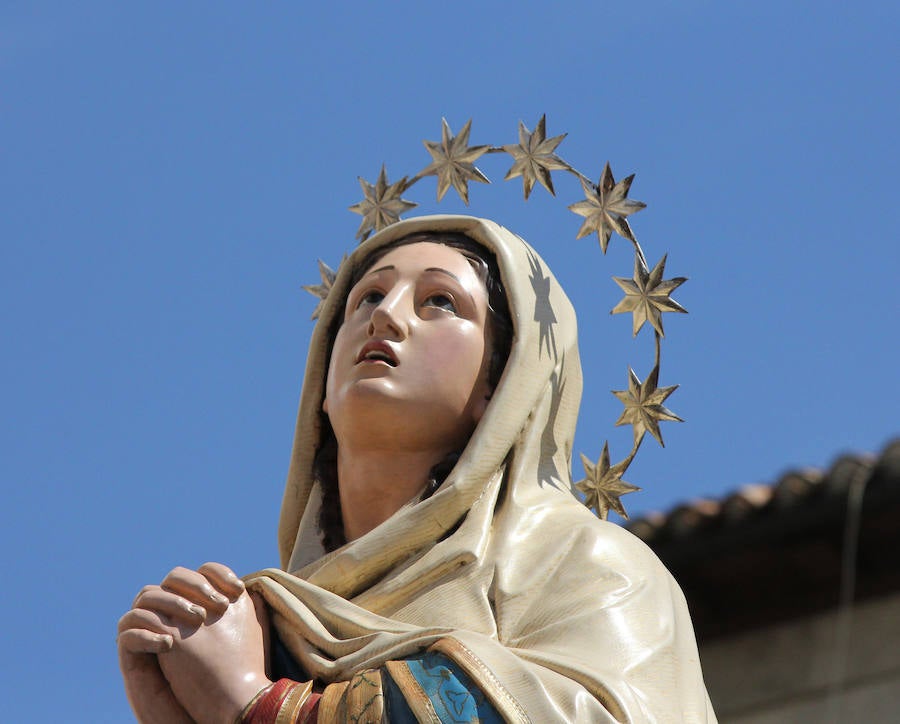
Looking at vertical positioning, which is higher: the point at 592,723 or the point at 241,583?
the point at 241,583

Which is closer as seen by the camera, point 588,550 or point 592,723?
point 592,723

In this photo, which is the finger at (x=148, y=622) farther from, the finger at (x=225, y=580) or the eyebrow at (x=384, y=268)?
the eyebrow at (x=384, y=268)

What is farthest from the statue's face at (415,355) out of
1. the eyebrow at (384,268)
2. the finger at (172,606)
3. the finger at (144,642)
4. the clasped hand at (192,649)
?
the finger at (144,642)

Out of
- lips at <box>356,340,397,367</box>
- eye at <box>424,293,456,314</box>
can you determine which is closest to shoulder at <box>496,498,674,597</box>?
lips at <box>356,340,397,367</box>

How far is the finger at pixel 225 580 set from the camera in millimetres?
5625

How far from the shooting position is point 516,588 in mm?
5656

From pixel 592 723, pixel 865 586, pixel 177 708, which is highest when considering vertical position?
pixel 865 586

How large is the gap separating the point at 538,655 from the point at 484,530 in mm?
550

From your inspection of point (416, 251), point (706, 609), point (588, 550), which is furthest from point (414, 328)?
point (706, 609)

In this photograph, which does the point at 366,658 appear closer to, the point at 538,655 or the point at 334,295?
the point at 538,655

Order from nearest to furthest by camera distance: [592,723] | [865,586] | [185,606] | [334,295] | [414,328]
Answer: [592,723]
[185,606]
[414,328]
[334,295]
[865,586]

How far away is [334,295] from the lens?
6758mm

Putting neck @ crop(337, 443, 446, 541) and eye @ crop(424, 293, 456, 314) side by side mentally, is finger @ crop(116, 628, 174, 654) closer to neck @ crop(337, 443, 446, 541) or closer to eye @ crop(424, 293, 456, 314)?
neck @ crop(337, 443, 446, 541)

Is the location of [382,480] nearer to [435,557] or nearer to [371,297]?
[435,557]
